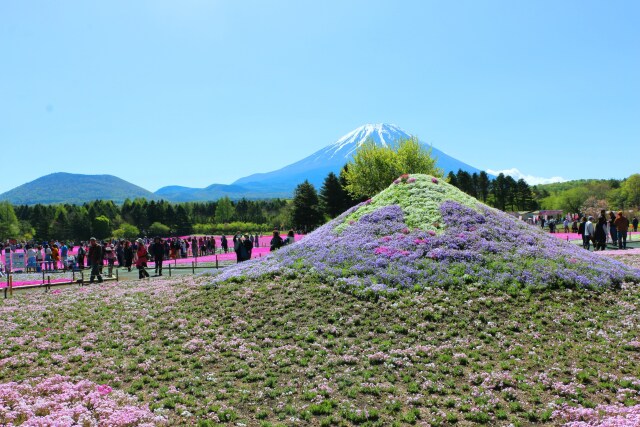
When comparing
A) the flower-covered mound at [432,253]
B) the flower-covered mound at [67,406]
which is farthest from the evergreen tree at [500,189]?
the flower-covered mound at [67,406]

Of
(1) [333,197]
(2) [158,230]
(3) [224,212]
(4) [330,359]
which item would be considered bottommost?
(4) [330,359]

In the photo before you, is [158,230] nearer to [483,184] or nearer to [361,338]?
[483,184]

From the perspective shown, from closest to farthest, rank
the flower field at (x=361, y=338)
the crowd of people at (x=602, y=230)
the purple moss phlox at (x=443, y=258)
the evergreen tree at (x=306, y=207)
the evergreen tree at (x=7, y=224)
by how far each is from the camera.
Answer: the flower field at (x=361, y=338)
the purple moss phlox at (x=443, y=258)
the crowd of people at (x=602, y=230)
the evergreen tree at (x=306, y=207)
the evergreen tree at (x=7, y=224)

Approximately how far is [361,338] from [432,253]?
6.28m

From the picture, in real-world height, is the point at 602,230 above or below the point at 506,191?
below

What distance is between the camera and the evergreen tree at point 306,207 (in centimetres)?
7931

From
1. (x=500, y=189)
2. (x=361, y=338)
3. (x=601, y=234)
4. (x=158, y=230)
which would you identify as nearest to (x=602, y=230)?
(x=601, y=234)

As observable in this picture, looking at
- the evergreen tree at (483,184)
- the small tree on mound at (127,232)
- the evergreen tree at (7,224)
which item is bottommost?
the small tree on mound at (127,232)

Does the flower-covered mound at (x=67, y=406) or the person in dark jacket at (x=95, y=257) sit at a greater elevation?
the person in dark jacket at (x=95, y=257)

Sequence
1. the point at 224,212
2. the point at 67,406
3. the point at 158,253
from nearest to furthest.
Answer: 1. the point at 67,406
2. the point at 158,253
3. the point at 224,212

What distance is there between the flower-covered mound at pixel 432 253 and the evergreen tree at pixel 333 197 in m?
56.4

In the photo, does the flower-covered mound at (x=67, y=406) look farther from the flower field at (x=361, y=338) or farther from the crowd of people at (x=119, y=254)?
the crowd of people at (x=119, y=254)

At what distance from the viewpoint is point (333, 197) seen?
80.1 m

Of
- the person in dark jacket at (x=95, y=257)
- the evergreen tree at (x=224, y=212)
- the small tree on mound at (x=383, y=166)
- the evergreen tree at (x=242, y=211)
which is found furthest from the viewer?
the evergreen tree at (x=242, y=211)
